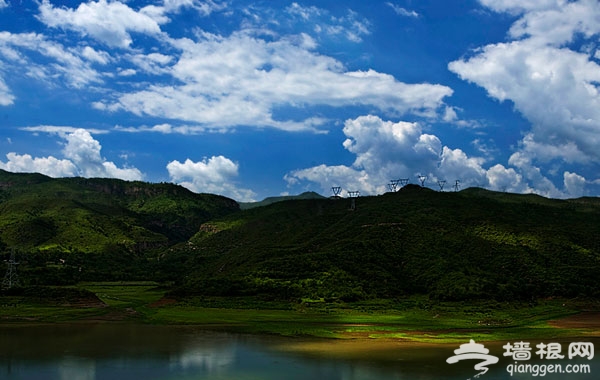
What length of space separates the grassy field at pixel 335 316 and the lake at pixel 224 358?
7.41 meters

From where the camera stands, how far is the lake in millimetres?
50188

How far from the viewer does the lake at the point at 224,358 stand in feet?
165

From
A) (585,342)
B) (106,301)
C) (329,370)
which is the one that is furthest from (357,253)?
(329,370)

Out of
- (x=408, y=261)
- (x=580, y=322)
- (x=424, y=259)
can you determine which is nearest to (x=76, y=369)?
(x=580, y=322)

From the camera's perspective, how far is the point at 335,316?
9712 cm

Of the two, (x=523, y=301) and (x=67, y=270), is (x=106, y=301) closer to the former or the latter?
(x=67, y=270)

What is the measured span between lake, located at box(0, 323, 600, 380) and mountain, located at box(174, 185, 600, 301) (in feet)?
154

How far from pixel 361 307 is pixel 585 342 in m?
45.5

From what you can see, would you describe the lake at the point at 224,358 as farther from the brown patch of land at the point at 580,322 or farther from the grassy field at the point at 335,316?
the brown patch of land at the point at 580,322

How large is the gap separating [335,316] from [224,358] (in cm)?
4105

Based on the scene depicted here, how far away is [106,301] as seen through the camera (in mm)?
119312

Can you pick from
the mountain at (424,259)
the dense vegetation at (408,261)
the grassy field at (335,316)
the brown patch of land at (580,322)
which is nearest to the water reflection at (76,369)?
the grassy field at (335,316)

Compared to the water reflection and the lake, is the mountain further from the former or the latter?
the water reflection

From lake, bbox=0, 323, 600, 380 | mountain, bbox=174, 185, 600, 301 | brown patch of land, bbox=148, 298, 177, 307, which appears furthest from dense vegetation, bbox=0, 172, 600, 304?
lake, bbox=0, 323, 600, 380
